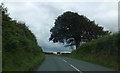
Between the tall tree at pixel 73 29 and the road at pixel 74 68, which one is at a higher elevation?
the tall tree at pixel 73 29

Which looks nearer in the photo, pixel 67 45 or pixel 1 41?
pixel 1 41

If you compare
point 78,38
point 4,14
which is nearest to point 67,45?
→ point 78,38

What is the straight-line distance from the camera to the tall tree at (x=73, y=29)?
83.2 m

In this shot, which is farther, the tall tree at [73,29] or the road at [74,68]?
the tall tree at [73,29]

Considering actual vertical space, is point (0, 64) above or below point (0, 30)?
below

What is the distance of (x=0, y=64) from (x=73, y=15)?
2539 inches

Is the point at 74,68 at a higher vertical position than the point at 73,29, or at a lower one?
lower

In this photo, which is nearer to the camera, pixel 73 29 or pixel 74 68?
pixel 74 68

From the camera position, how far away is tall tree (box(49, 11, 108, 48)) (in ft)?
273

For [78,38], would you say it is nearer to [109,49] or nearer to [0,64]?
[109,49]

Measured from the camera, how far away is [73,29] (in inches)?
3290

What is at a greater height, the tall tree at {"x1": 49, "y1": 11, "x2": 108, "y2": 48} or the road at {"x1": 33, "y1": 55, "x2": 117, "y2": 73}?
the tall tree at {"x1": 49, "y1": 11, "x2": 108, "y2": 48}

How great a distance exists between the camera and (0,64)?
65.9 ft

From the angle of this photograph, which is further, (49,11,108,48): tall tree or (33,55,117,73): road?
(49,11,108,48): tall tree
